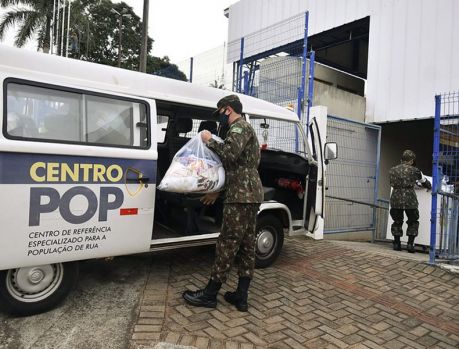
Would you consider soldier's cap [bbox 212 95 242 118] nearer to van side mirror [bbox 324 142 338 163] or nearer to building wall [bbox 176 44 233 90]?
van side mirror [bbox 324 142 338 163]

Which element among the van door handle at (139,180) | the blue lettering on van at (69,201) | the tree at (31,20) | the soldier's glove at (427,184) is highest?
the tree at (31,20)

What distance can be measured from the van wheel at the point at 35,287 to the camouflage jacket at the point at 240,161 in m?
1.56

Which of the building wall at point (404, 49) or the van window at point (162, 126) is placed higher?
the building wall at point (404, 49)

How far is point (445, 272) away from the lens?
17.4 ft

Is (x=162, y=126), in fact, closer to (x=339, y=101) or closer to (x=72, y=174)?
(x=72, y=174)

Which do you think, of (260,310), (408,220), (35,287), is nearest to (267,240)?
(260,310)

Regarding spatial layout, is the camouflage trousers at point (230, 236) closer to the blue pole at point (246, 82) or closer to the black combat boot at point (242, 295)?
the black combat boot at point (242, 295)

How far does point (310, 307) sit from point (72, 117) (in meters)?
2.86

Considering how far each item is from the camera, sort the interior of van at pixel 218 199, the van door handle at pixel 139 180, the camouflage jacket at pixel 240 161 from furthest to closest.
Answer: the interior of van at pixel 218 199 < the van door handle at pixel 139 180 < the camouflage jacket at pixel 240 161

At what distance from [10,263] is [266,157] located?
10.3ft

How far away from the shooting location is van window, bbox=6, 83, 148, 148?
3.04 meters

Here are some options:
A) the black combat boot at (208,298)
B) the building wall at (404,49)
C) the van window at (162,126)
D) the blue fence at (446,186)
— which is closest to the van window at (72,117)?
the van window at (162,126)

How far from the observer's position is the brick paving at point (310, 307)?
10.4 ft

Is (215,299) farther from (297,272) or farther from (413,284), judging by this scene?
(413,284)
